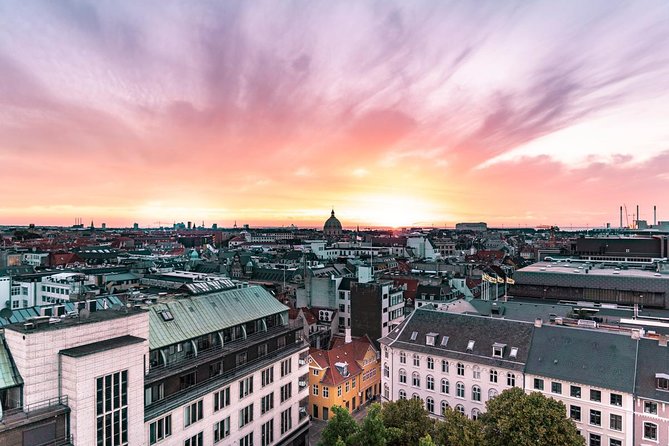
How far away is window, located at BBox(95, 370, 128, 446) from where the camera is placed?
3306cm

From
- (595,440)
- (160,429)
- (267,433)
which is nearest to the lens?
(160,429)

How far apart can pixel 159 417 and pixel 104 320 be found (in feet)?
34.8

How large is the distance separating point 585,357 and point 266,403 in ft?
129

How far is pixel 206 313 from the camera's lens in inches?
1902

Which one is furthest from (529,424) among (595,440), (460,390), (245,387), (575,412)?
(245,387)

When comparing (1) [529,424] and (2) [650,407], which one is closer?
(1) [529,424]

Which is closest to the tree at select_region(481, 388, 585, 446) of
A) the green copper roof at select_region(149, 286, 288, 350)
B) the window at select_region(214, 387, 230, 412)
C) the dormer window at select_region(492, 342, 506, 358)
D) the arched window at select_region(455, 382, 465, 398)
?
the dormer window at select_region(492, 342, 506, 358)

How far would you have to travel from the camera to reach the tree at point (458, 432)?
3872 cm

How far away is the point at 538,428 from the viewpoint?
37906 mm

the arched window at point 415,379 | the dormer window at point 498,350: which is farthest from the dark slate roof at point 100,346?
the dormer window at point 498,350

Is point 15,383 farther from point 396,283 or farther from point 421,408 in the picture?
point 396,283

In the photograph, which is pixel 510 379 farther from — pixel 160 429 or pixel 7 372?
pixel 7 372

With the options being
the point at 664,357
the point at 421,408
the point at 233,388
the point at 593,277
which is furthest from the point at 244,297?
the point at 593,277

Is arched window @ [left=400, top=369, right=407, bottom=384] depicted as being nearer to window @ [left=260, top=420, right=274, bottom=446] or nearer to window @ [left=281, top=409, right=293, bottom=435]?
window @ [left=281, top=409, right=293, bottom=435]
